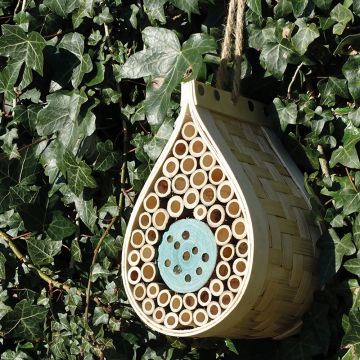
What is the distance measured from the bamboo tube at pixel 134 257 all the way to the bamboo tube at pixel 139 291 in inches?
1.7

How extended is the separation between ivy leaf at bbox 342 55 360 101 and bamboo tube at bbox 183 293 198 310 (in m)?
0.49

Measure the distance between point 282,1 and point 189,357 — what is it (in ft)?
2.49

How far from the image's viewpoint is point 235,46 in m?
1.96

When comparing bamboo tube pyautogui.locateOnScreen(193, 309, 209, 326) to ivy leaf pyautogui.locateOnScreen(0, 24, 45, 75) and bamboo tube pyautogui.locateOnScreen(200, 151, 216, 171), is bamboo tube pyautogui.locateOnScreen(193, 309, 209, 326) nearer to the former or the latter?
bamboo tube pyautogui.locateOnScreen(200, 151, 216, 171)

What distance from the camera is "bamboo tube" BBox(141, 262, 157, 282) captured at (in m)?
1.85

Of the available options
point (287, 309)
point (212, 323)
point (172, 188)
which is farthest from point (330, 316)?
point (172, 188)

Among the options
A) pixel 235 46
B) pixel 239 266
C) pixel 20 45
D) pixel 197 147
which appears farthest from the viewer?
pixel 20 45

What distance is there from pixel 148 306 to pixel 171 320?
6 cm

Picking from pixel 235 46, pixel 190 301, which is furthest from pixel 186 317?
pixel 235 46

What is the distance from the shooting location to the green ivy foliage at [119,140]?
73.3 inches

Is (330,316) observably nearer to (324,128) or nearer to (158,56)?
(324,128)

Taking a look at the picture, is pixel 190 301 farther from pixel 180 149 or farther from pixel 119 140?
pixel 119 140

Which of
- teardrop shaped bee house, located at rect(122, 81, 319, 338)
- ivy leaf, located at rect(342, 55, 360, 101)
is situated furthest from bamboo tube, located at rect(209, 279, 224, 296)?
ivy leaf, located at rect(342, 55, 360, 101)

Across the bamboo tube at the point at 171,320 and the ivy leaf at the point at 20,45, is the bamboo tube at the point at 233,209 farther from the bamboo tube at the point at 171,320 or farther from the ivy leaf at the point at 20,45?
the ivy leaf at the point at 20,45
